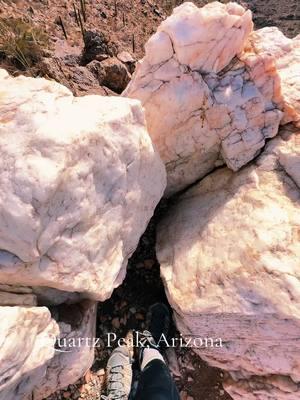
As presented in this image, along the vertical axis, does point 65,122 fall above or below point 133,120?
above

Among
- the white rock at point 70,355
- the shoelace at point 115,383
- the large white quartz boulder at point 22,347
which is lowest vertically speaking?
the shoelace at point 115,383

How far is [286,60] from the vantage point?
295cm

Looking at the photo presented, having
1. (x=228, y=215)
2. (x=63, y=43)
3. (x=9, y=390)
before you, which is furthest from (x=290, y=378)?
(x=63, y=43)

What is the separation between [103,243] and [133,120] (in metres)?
0.77

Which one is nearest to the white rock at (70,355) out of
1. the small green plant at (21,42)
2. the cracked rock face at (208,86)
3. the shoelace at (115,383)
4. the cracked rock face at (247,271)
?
the shoelace at (115,383)

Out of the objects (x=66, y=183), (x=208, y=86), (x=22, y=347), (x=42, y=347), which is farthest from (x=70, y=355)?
(x=208, y=86)

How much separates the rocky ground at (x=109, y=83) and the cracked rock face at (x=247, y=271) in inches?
10.5

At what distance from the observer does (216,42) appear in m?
2.45

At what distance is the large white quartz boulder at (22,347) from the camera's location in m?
1.69

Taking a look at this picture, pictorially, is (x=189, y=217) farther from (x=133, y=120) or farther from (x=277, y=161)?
(x=133, y=120)

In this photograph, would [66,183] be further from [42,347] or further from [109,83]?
[109,83]

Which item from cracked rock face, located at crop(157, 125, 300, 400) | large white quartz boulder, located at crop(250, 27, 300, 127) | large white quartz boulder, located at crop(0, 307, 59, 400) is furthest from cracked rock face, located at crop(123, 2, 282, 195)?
large white quartz boulder, located at crop(0, 307, 59, 400)

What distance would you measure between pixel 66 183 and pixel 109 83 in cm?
224

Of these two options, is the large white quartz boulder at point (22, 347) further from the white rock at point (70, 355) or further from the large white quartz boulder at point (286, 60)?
the large white quartz boulder at point (286, 60)
